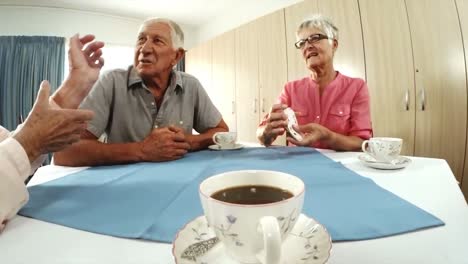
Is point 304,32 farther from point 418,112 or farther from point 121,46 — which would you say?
point 121,46

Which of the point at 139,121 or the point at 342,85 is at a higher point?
the point at 342,85

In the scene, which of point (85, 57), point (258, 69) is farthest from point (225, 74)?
point (85, 57)

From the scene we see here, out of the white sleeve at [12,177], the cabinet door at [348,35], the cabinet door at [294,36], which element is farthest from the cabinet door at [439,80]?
the white sleeve at [12,177]

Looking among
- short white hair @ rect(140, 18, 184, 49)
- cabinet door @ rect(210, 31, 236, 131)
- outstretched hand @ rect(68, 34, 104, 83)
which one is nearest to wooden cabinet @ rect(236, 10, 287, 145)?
cabinet door @ rect(210, 31, 236, 131)

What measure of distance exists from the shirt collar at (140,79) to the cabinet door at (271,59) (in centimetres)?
139

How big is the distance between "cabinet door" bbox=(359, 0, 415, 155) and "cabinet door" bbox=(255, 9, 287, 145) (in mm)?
779

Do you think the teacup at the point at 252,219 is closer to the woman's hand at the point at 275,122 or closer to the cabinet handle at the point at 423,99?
the woman's hand at the point at 275,122

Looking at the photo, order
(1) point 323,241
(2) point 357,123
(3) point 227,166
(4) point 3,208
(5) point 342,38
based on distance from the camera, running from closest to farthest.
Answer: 1. (1) point 323,241
2. (4) point 3,208
3. (3) point 227,166
4. (2) point 357,123
5. (5) point 342,38

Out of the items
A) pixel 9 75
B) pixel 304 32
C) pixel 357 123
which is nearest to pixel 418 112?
pixel 357 123

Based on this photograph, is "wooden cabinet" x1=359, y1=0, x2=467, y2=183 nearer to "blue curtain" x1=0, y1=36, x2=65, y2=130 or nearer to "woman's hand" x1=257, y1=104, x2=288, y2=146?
"woman's hand" x1=257, y1=104, x2=288, y2=146

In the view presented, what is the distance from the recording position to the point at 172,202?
0.48 metres

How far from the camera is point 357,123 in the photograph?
123cm

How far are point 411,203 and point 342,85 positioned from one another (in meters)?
1.05

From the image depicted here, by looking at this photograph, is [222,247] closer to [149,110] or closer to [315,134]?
[315,134]
